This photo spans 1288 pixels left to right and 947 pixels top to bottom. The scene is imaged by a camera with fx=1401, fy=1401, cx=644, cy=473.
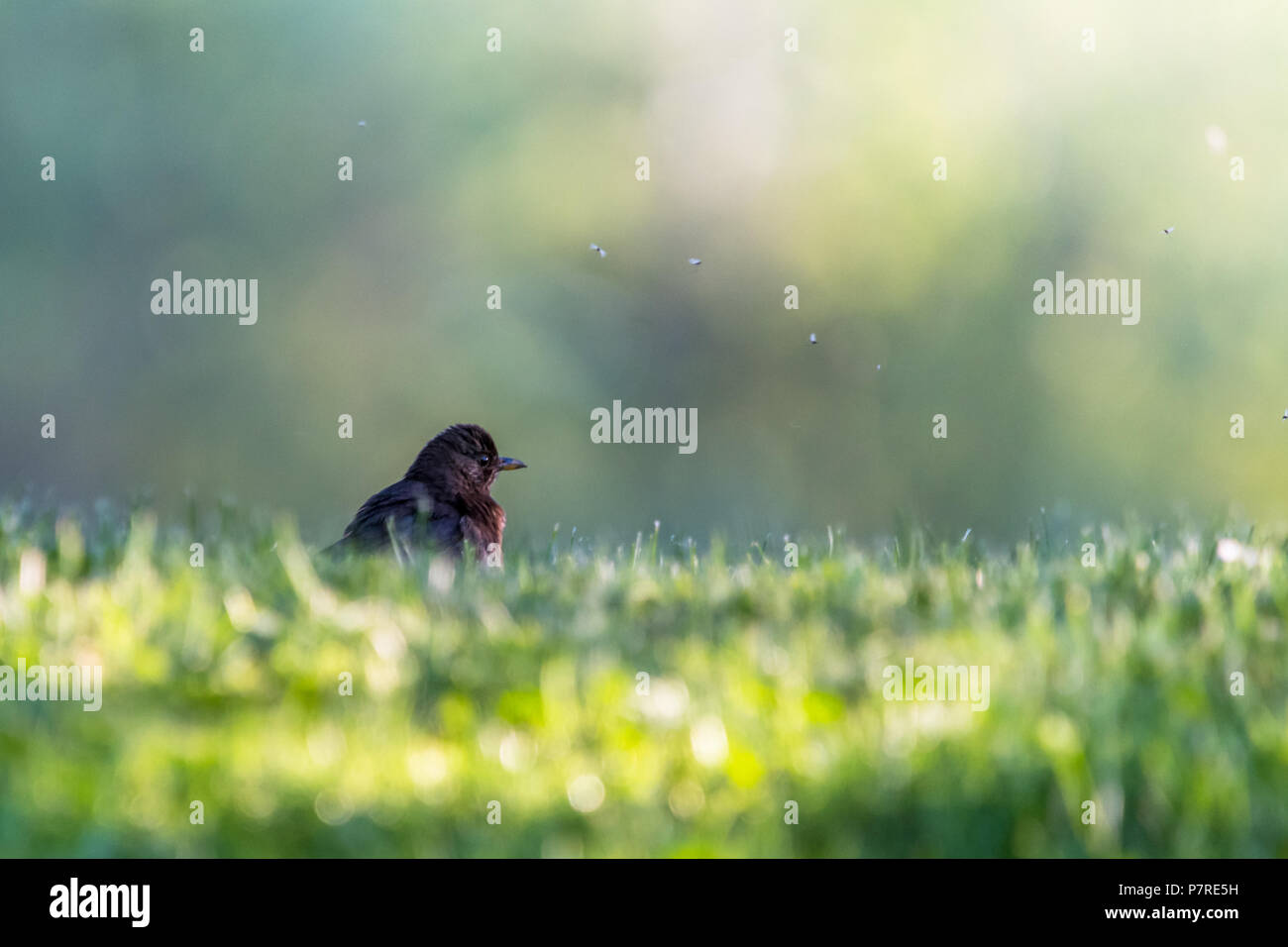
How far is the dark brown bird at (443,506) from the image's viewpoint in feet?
23.0

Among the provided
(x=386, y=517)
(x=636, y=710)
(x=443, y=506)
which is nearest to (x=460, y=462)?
(x=443, y=506)

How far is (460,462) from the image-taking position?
8.46 metres

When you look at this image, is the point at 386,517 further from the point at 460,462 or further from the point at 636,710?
the point at 636,710

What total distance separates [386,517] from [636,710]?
3734 mm

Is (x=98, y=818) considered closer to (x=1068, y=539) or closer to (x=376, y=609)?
(x=376, y=609)

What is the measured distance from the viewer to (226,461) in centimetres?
1891

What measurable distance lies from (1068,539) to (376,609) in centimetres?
321

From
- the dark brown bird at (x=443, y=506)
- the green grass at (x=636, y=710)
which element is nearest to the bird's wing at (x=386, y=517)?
the dark brown bird at (x=443, y=506)

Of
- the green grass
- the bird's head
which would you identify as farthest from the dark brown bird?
the green grass

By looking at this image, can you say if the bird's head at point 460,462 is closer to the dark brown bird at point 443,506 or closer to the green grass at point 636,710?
the dark brown bird at point 443,506

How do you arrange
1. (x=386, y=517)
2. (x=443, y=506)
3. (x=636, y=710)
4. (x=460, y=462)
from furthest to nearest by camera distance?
(x=460, y=462)
(x=443, y=506)
(x=386, y=517)
(x=636, y=710)

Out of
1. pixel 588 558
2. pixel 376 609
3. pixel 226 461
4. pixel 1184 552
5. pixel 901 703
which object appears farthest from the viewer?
pixel 226 461

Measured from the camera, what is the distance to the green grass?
324cm
